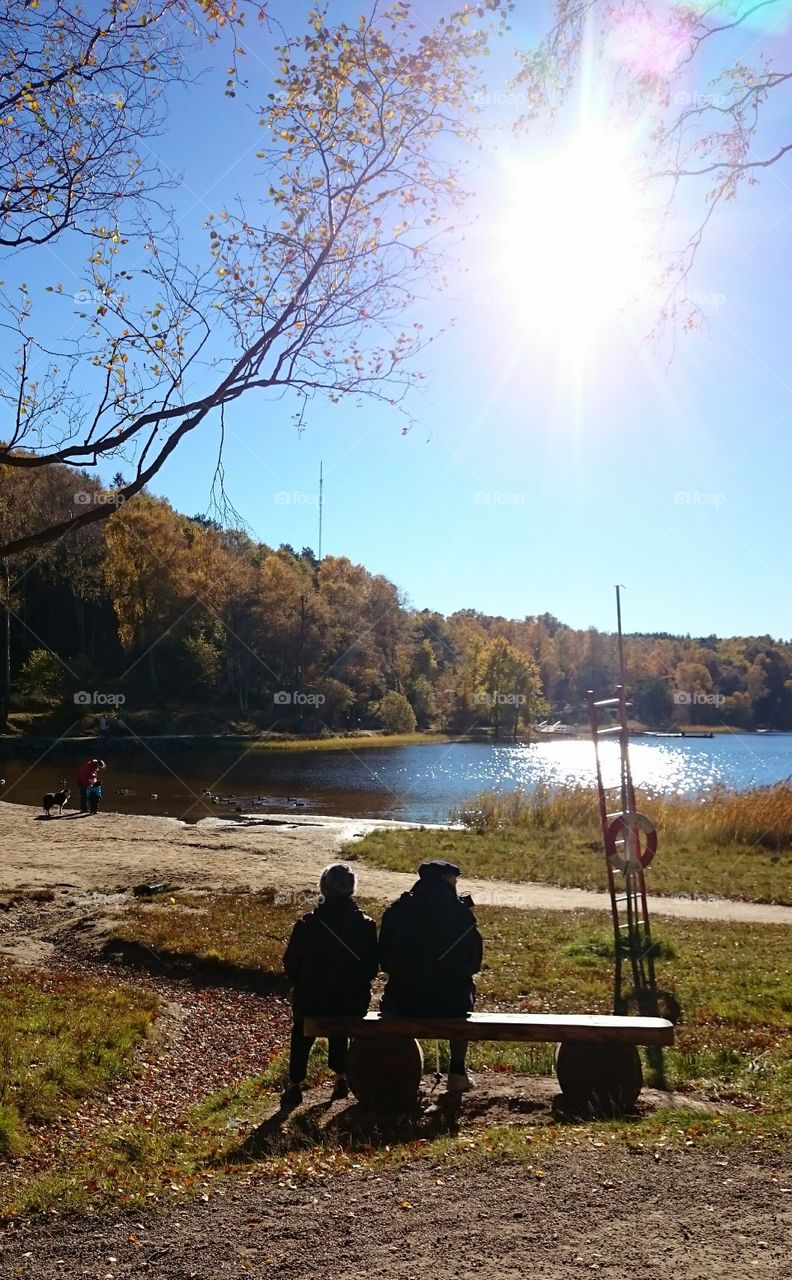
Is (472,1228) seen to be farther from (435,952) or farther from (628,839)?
(628,839)

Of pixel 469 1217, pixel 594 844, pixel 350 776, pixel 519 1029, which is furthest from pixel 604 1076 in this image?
pixel 350 776

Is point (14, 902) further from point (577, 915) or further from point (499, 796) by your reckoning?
point (499, 796)

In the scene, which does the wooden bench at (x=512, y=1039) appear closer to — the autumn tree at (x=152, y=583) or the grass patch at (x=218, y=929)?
the grass patch at (x=218, y=929)

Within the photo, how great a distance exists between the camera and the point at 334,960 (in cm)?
670

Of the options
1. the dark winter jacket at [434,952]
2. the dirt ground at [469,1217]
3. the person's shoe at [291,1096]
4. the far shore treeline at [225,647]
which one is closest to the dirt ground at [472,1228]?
the dirt ground at [469,1217]

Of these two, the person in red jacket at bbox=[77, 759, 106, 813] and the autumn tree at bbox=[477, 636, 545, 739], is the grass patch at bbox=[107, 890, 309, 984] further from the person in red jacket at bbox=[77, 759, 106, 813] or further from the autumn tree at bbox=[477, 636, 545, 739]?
the autumn tree at bbox=[477, 636, 545, 739]

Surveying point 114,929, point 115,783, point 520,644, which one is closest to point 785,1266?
point 114,929

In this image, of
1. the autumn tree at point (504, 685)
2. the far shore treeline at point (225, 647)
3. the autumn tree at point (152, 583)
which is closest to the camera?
the autumn tree at point (152, 583)

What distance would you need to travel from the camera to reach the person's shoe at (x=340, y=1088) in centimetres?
675

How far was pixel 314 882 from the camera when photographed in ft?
55.1

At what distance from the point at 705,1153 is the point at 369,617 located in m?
83.9

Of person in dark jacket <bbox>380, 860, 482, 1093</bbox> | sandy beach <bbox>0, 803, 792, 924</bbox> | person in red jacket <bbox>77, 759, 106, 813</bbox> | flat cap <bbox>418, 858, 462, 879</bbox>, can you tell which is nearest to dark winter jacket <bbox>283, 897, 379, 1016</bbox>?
person in dark jacket <bbox>380, 860, 482, 1093</bbox>

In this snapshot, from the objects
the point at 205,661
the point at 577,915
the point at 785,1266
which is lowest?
the point at 577,915

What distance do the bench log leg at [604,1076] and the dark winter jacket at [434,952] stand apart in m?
0.81
